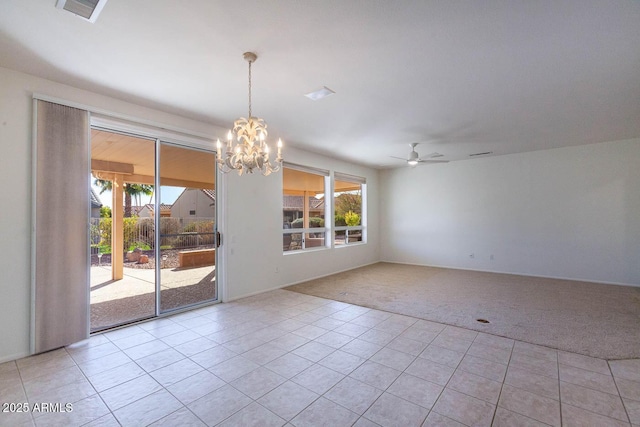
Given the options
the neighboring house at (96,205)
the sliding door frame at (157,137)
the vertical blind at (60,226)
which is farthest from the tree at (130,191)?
the vertical blind at (60,226)

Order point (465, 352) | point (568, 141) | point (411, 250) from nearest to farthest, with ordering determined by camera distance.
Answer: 1. point (465, 352)
2. point (568, 141)
3. point (411, 250)

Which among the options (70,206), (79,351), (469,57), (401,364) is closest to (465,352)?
(401,364)

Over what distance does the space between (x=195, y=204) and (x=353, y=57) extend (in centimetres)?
328

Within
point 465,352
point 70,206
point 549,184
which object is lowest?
point 465,352

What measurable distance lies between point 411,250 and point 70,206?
7.25 meters

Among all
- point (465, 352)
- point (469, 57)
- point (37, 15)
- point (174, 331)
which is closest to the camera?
point (37, 15)

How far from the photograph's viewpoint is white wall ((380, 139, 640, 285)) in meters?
5.40

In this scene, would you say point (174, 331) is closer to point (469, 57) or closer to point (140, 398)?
point (140, 398)

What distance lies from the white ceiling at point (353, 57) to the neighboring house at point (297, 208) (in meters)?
2.01

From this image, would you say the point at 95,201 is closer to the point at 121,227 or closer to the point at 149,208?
the point at 149,208

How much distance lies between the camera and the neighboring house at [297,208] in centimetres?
577

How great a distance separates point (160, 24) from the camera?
6.93 feet

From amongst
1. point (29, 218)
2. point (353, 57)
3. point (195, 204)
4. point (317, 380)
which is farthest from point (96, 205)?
point (353, 57)

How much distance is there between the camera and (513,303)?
4.33m
